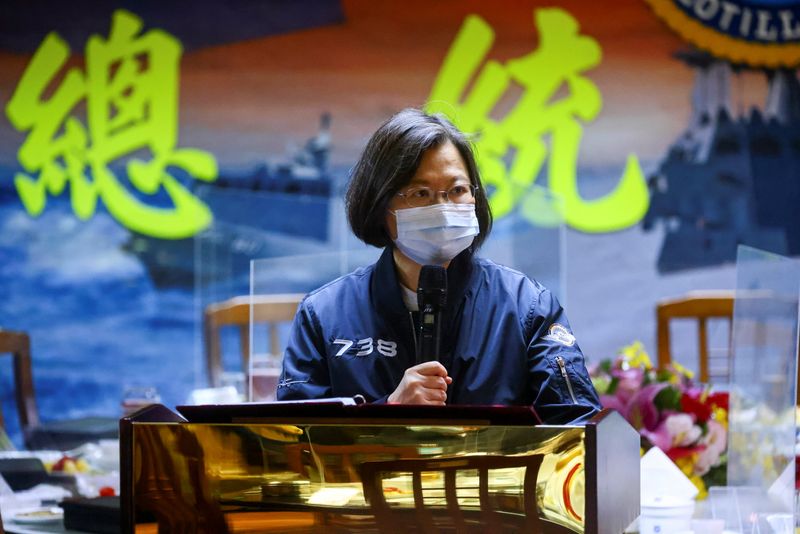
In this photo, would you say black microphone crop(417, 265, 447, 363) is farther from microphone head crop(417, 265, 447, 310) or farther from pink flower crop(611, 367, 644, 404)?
pink flower crop(611, 367, 644, 404)

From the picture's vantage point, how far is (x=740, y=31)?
404cm

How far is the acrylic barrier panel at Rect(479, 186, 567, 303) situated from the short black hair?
4.29 feet

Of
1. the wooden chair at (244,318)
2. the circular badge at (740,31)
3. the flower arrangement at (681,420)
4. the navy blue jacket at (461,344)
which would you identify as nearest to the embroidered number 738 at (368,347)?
the navy blue jacket at (461,344)

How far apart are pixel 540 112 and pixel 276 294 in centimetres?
176

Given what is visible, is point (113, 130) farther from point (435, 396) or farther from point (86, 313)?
point (435, 396)

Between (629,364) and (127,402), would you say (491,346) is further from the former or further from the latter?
(127,402)

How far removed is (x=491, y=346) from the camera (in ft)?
4.98

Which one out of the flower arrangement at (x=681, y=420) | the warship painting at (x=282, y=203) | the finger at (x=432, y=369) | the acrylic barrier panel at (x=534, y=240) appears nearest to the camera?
the finger at (x=432, y=369)

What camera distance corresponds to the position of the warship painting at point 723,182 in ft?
13.2

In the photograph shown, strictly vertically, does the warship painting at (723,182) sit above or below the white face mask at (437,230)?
above

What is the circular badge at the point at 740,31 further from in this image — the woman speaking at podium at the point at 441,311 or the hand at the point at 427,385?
the hand at the point at 427,385

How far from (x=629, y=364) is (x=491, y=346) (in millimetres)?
854

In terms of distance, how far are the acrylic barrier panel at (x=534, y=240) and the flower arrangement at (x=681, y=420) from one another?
0.95 m

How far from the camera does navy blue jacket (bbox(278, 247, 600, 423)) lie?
149cm
